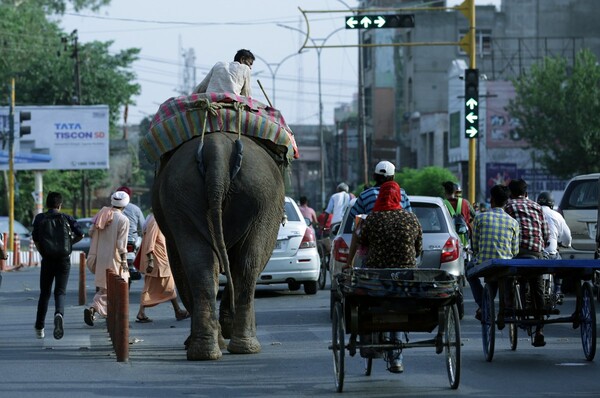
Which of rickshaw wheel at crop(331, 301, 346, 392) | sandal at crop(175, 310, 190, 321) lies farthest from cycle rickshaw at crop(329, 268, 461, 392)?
sandal at crop(175, 310, 190, 321)

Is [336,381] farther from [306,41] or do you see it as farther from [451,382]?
[306,41]

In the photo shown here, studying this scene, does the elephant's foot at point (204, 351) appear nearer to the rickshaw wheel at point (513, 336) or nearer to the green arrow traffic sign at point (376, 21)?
the rickshaw wheel at point (513, 336)

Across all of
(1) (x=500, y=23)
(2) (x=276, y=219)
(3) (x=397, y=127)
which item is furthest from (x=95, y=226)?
(3) (x=397, y=127)

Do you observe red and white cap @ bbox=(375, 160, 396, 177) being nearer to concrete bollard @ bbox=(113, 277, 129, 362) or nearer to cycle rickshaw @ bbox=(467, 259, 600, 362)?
cycle rickshaw @ bbox=(467, 259, 600, 362)

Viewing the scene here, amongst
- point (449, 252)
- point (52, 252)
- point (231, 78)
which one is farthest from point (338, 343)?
point (449, 252)

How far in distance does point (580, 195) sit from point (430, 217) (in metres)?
5.26

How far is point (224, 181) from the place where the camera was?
13.3 meters

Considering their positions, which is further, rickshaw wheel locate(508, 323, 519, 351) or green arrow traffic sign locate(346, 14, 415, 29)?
green arrow traffic sign locate(346, 14, 415, 29)

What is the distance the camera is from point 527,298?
1355 cm

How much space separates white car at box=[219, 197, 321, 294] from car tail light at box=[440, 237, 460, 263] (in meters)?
4.96

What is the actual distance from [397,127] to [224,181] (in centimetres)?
7887

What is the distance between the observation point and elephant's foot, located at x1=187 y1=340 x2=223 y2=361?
42.9 feet

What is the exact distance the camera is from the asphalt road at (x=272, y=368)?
1112 centimetres

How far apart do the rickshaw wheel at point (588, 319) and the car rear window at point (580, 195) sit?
9641mm
